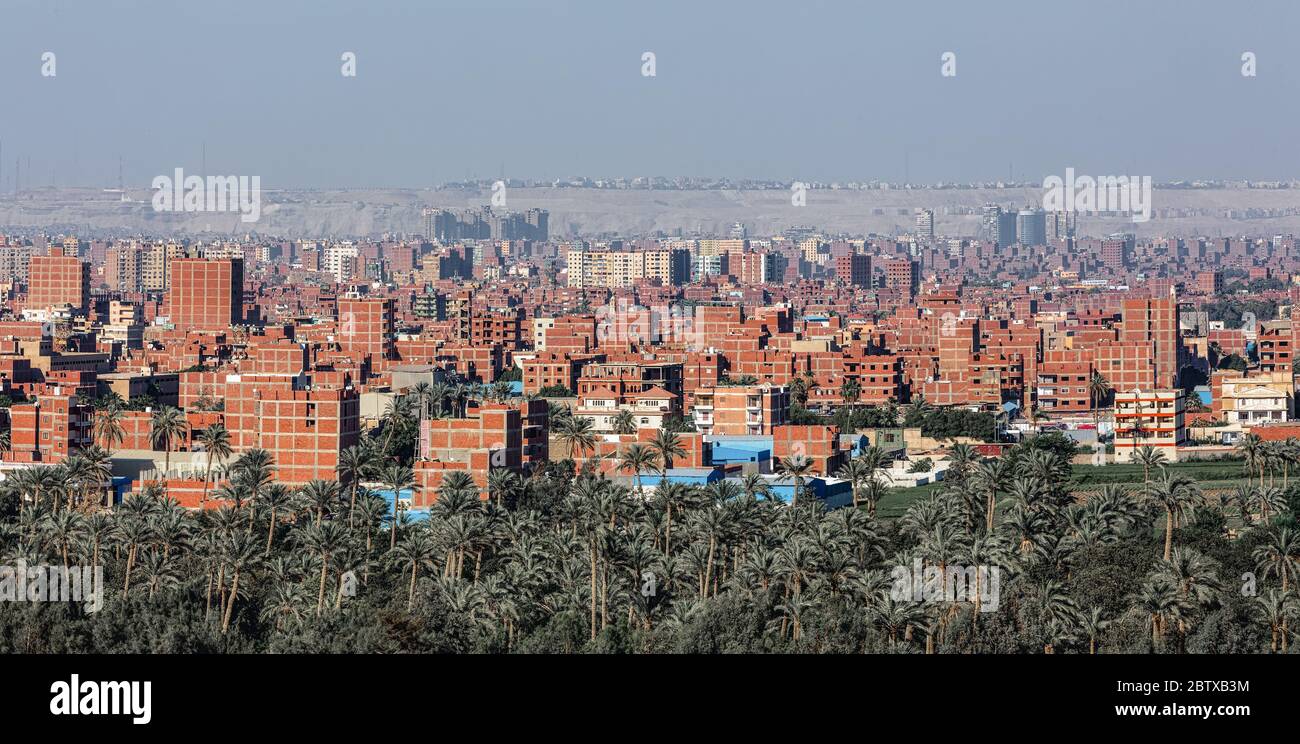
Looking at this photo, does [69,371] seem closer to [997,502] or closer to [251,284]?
[997,502]

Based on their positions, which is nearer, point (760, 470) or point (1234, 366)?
point (760, 470)

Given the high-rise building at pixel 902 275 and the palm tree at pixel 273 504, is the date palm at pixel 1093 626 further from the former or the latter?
the high-rise building at pixel 902 275

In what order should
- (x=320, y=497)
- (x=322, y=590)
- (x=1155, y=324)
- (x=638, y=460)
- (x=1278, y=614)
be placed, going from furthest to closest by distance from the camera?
(x=1155, y=324), (x=638, y=460), (x=320, y=497), (x=322, y=590), (x=1278, y=614)

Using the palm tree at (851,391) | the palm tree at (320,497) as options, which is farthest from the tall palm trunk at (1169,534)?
the palm tree at (851,391)

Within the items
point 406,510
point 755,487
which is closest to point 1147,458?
point 755,487

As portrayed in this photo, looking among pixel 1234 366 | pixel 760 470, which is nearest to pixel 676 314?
pixel 1234 366

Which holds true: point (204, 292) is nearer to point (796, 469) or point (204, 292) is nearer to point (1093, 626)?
point (796, 469)
